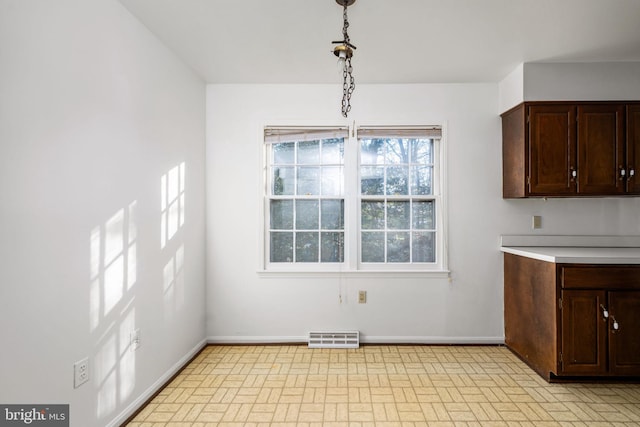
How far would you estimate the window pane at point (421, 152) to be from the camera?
3812mm

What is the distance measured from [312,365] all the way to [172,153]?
2184mm

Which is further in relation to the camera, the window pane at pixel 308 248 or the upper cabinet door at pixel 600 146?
the window pane at pixel 308 248

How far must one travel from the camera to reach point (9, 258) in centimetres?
A: 155

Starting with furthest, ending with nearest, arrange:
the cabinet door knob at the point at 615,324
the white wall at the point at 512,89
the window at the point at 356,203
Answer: the window at the point at 356,203 < the white wall at the point at 512,89 < the cabinet door knob at the point at 615,324

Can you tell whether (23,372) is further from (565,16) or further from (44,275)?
(565,16)

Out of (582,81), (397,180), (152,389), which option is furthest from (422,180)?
(152,389)

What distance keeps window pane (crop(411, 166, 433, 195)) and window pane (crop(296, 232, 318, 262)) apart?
1176 mm

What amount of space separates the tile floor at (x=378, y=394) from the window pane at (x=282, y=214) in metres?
1.27

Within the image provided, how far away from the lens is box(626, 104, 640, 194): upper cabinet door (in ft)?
10.5

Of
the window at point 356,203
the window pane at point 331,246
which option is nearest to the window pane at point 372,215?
the window at point 356,203

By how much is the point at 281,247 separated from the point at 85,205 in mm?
2086

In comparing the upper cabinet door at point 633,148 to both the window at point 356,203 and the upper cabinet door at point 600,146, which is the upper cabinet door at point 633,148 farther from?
the window at point 356,203

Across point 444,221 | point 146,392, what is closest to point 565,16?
point 444,221

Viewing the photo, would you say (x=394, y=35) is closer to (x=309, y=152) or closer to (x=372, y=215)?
(x=309, y=152)
